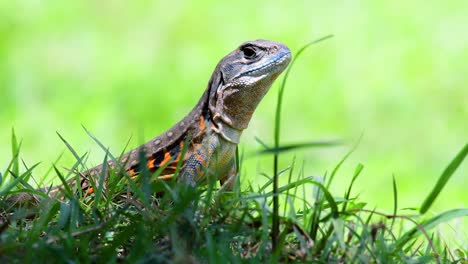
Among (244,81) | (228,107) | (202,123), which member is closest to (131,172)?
(202,123)

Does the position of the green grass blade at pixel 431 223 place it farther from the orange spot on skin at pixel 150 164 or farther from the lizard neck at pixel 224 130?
the lizard neck at pixel 224 130

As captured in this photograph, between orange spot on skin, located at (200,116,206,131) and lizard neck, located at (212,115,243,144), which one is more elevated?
orange spot on skin, located at (200,116,206,131)

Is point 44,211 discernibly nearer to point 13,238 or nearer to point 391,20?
point 13,238

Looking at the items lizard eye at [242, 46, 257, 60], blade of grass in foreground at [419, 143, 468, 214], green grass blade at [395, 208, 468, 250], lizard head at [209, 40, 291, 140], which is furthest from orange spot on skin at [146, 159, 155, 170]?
blade of grass in foreground at [419, 143, 468, 214]

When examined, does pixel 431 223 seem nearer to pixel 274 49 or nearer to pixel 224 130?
pixel 224 130

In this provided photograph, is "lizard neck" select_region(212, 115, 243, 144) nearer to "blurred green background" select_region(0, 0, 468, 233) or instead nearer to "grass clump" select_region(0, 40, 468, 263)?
"grass clump" select_region(0, 40, 468, 263)
